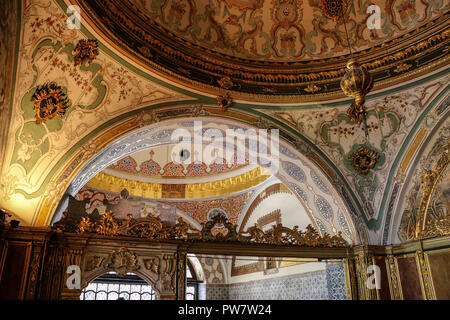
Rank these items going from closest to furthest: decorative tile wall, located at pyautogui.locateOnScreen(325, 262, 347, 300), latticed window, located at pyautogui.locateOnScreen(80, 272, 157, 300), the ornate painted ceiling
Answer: the ornate painted ceiling, decorative tile wall, located at pyautogui.locateOnScreen(325, 262, 347, 300), latticed window, located at pyautogui.locateOnScreen(80, 272, 157, 300)

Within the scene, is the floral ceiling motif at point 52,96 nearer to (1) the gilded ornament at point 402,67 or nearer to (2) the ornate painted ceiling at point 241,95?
(2) the ornate painted ceiling at point 241,95

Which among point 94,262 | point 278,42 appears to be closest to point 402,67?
point 278,42

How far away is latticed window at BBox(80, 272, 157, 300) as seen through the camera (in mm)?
11352

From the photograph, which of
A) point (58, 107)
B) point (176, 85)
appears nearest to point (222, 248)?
point (176, 85)

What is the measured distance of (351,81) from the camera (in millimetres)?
4289

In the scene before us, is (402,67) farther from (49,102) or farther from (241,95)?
(49,102)

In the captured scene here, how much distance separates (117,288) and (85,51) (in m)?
8.26

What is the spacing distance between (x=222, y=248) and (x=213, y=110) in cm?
259

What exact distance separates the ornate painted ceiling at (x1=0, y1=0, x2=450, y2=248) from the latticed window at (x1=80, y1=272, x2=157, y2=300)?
5.63 metres

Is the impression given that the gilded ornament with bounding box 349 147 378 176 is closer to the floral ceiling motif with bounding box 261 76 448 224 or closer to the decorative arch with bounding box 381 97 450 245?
the floral ceiling motif with bounding box 261 76 448 224

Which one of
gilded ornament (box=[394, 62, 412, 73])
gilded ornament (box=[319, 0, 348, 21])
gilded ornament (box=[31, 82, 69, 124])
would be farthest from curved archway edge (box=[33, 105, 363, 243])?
gilded ornament (box=[319, 0, 348, 21])

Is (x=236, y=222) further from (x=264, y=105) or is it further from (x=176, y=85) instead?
(x=176, y=85)

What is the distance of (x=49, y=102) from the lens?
573cm

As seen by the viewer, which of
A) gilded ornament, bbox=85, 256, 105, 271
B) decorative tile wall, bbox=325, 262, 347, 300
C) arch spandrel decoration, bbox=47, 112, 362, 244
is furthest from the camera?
decorative tile wall, bbox=325, 262, 347, 300
